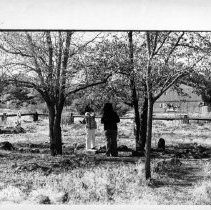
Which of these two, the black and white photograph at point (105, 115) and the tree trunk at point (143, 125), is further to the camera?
the tree trunk at point (143, 125)

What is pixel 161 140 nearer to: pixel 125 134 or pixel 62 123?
pixel 125 134

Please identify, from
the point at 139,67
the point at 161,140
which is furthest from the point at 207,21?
the point at 161,140

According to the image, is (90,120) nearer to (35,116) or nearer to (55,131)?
(55,131)

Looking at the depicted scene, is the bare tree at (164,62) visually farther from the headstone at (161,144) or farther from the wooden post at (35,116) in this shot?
the wooden post at (35,116)

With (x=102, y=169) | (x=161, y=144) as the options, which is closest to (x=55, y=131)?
(x=102, y=169)

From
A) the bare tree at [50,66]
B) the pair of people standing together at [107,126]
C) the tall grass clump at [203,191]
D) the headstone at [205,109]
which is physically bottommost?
the tall grass clump at [203,191]

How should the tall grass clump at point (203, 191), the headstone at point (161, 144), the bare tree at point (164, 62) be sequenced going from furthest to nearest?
1. the headstone at point (161, 144)
2. the bare tree at point (164, 62)
3. the tall grass clump at point (203, 191)

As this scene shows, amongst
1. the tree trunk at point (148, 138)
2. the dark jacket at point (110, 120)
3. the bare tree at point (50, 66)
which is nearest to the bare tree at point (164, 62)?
the tree trunk at point (148, 138)
